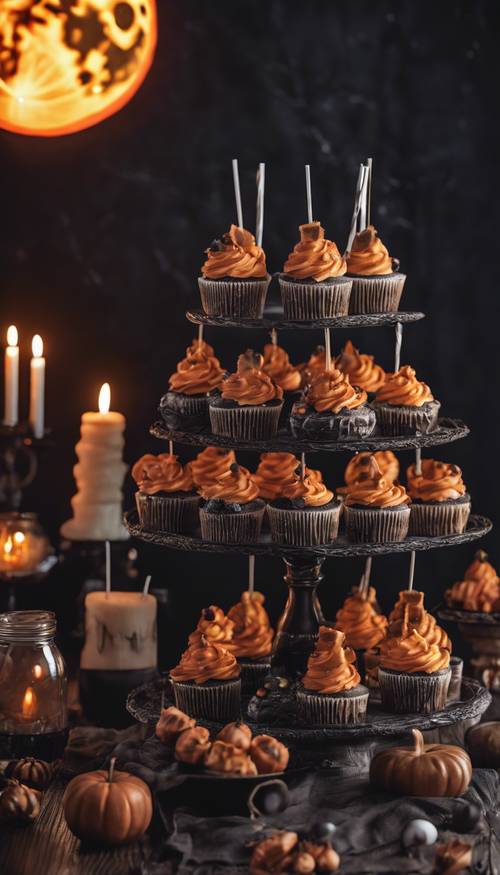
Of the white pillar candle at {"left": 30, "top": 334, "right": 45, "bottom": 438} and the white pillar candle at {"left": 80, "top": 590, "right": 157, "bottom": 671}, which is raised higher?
the white pillar candle at {"left": 30, "top": 334, "right": 45, "bottom": 438}

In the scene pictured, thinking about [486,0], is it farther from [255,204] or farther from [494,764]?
[494,764]

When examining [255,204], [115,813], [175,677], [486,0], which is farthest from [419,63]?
[115,813]

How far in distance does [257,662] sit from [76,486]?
1.05 metres

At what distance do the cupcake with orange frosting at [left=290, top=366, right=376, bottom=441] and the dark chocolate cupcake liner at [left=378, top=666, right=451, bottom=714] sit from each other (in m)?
0.53

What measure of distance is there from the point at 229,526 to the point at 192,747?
0.51 m

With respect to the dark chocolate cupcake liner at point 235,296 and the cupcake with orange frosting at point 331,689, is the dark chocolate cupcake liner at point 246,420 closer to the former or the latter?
the dark chocolate cupcake liner at point 235,296

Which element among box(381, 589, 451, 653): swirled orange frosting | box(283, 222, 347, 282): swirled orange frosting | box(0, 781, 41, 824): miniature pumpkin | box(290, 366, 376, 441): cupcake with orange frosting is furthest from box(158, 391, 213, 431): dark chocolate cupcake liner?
box(0, 781, 41, 824): miniature pumpkin

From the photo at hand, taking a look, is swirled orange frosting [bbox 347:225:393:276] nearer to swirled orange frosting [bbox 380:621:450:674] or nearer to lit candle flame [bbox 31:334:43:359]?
swirled orange frosting [bbox 380:621:450:674]

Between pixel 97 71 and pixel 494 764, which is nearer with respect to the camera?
pixel 494 764

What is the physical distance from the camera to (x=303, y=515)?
3262 mm

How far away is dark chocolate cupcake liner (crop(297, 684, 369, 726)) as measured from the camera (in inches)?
127

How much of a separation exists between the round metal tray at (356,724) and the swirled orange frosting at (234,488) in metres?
0.44

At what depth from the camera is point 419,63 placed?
416 centimetres

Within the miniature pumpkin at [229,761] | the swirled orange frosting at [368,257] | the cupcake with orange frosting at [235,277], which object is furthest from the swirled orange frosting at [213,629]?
the swirled orange frosting at [368,257]
